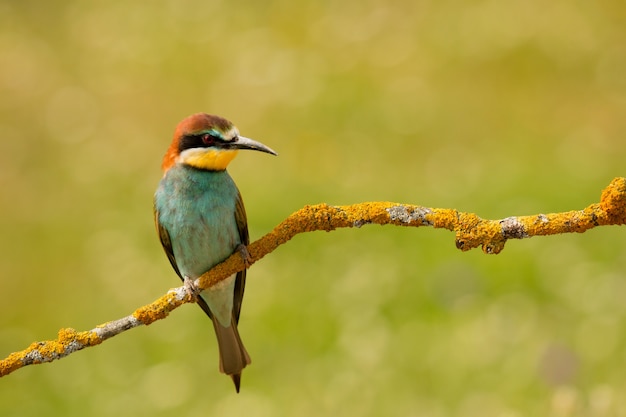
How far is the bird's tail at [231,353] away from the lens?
120 inches

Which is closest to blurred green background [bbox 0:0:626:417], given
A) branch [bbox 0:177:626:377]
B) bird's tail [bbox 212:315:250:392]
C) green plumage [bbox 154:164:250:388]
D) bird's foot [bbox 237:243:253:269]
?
bird's tail [bbox 212:315:250:392]

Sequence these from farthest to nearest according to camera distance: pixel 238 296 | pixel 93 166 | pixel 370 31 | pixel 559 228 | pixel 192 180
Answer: pixel 370 31
pixel 93 166
pixel 238 296
pixel 192 180
pixel 559 228

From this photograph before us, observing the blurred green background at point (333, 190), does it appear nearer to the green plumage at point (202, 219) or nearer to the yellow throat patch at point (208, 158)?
the green plumage at point (202, 219)

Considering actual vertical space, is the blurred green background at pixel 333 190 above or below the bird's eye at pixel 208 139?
below

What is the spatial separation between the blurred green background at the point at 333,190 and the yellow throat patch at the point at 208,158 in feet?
4.89

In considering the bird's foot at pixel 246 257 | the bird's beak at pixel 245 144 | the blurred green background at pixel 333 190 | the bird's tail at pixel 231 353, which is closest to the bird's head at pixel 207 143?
Result: the bird's beak at pixel 245 144

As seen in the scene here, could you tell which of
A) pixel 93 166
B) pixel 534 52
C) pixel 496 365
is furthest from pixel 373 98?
pixel 496 365

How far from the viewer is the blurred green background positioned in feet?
17.0

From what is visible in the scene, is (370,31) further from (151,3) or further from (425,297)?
(425,297)

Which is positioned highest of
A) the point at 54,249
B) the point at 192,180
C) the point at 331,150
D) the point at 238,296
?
the point at 192,180

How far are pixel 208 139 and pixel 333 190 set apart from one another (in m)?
4.16

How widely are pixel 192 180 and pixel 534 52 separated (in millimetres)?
6485

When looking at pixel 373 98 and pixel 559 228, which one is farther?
pixel 373 98

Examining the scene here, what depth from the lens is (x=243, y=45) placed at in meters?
9.67
